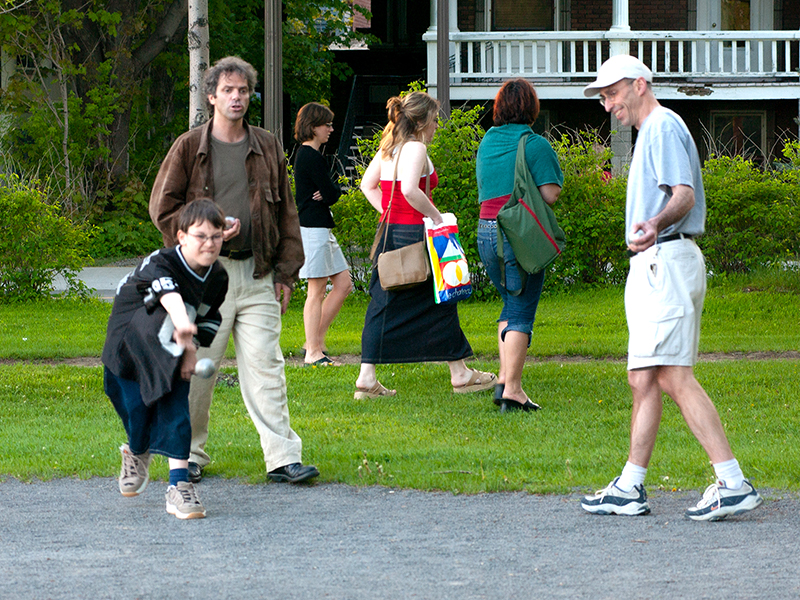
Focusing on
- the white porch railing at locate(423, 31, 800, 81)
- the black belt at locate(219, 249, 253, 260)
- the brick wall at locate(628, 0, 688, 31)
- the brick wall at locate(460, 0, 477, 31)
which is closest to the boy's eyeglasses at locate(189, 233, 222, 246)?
the black belt at locate(219, 249, 253, 260)

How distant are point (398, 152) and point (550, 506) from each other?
2.91 meters

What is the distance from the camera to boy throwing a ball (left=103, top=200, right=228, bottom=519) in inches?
178

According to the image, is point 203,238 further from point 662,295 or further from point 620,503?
point 620,503

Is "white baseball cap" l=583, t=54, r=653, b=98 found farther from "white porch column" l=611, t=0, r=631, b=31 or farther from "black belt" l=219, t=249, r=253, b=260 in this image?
"white porch column" l=611, t=0, r=631, b=31

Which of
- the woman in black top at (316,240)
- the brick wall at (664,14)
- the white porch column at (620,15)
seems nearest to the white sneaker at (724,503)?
the woman in black top at (316,240)

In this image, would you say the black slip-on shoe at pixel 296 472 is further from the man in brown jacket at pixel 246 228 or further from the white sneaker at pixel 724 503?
the white sneaker at pixel 724 503

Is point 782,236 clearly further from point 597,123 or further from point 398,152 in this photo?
point 597,123

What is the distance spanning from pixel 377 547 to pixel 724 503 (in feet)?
4.80

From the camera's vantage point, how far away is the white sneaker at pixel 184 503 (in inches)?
179

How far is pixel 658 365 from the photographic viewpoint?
4441mm

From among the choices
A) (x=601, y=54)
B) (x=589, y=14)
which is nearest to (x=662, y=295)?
(x=601, y=54)

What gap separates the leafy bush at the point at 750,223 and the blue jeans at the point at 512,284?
19.9 ft

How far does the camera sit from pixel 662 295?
441 cm

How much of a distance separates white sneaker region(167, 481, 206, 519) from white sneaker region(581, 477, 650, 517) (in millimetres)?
1676
